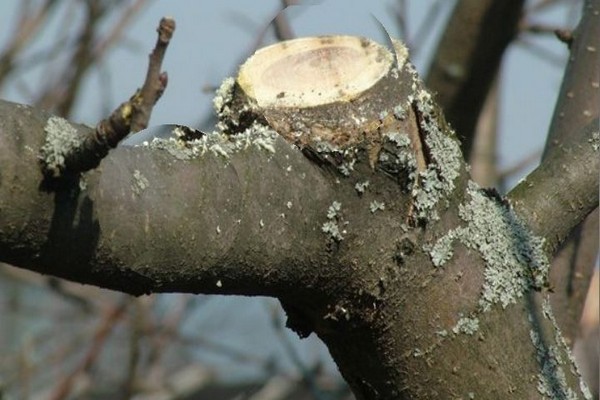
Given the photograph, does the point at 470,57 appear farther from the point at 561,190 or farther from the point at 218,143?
the point at 218,143

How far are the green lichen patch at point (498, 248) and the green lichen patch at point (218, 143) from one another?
0.20 meters

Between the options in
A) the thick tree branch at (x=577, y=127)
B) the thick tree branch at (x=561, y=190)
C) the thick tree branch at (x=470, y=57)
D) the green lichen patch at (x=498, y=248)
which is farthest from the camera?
the thick tree branch at (x=470, y=57)

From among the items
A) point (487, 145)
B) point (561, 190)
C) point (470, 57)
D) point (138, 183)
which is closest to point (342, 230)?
point (138, 183)

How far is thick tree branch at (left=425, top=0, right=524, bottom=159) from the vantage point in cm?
220

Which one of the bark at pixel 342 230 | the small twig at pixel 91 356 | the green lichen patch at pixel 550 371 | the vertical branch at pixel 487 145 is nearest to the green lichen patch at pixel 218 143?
the bark at pixel 342 230

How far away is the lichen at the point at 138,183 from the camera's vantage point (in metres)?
0.87

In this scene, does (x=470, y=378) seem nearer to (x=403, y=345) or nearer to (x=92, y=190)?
(x=403, y=345)

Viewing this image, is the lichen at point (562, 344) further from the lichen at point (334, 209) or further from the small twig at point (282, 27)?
the small twig at point (282, 27)

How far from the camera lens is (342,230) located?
104 centimetres

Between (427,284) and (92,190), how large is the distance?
394 mm

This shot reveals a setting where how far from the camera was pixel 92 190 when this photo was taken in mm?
833

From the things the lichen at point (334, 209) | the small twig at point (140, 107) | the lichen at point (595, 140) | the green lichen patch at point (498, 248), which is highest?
the small twig at point (140, 107)

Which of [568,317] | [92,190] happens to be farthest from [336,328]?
[568,317]

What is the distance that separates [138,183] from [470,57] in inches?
57.0
